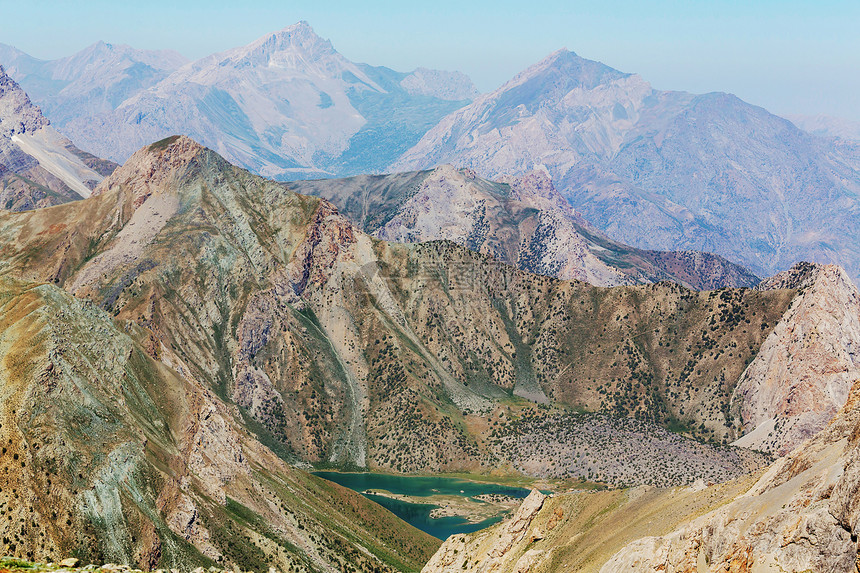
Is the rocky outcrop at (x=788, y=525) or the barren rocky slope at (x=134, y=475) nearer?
the rocky outcrop at (x=788, y=525)

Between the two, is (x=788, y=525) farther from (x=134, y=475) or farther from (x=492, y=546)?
(x=134, y=475)

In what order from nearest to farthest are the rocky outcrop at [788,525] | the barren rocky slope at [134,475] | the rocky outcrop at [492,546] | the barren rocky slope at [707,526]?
the rocky outcrop at [788,525], the barren rocky slope at [707,526], the barren rocky slope at [134,475], the rocky outcrop at [492,546]

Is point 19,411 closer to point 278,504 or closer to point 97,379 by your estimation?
point 97,379

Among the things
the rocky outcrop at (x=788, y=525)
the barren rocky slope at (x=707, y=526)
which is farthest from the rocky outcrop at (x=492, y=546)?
the rocky outcrop at (x=788, y=525)

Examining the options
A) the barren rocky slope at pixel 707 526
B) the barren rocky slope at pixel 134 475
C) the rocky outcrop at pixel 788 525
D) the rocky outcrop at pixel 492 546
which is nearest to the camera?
the rocky outcrop at pixel 788 525

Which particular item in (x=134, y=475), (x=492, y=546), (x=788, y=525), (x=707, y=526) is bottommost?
(x=492, y=546)

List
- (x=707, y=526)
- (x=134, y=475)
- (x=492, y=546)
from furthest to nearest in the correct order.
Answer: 1. (x=134, y=475)
2. (x=492, y=546)
3. (x=707, y=526)

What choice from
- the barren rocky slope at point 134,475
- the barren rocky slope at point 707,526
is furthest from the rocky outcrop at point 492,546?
the barren rocky slope at point 134,475

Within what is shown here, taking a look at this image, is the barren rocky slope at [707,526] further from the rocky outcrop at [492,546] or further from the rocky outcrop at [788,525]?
the rocky outcrop at [492,546]

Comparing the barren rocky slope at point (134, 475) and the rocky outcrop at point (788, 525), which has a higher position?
the rocky outcrop at point (788, 525)

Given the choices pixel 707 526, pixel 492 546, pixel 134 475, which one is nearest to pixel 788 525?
pixel 707 526

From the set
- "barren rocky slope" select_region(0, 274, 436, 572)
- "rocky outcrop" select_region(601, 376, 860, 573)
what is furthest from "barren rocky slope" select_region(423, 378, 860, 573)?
"barren rocky slope" select_region(0, 274, 436, 572)

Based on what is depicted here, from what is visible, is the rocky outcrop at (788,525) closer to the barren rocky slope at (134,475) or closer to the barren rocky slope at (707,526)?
the barren rocky slope at (707,526)
